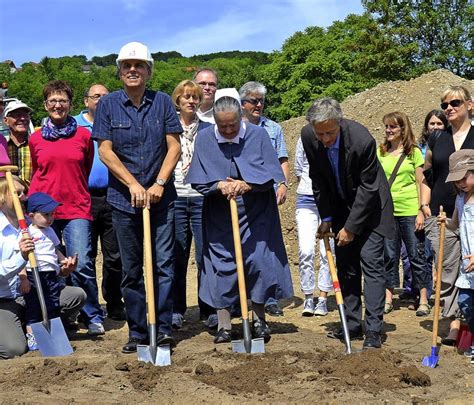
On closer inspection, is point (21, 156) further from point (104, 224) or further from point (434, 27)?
point (434, 27)

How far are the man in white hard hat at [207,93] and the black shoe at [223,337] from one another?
2099mm

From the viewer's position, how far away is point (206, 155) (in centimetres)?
634

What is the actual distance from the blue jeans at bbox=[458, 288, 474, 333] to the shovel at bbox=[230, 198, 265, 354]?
1.66m

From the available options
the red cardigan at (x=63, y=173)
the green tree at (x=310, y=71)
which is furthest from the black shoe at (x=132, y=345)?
the green tree at (x=310, y=71)

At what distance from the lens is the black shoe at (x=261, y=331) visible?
6328 millimetres

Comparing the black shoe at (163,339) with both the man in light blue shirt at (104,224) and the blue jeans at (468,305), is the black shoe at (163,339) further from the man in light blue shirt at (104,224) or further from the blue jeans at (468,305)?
the blue jeans at (468,305)

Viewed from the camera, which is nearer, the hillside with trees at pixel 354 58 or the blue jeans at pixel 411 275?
the blue jeans at pixel 411 275

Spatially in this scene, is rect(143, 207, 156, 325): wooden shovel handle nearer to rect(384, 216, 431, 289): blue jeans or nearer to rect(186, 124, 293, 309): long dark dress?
rect(186, 124, 293, 309): long dark dress

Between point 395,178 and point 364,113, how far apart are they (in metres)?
11.6

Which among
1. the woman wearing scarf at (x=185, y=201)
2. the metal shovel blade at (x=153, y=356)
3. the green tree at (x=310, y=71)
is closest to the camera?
the metal shovel blade at (x=153, y=356)

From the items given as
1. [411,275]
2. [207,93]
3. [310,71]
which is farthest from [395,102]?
[310,71]

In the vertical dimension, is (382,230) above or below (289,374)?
above

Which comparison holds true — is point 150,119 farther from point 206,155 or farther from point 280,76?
point 280,76

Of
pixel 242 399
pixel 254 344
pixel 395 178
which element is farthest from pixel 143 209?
pixel 395 178
